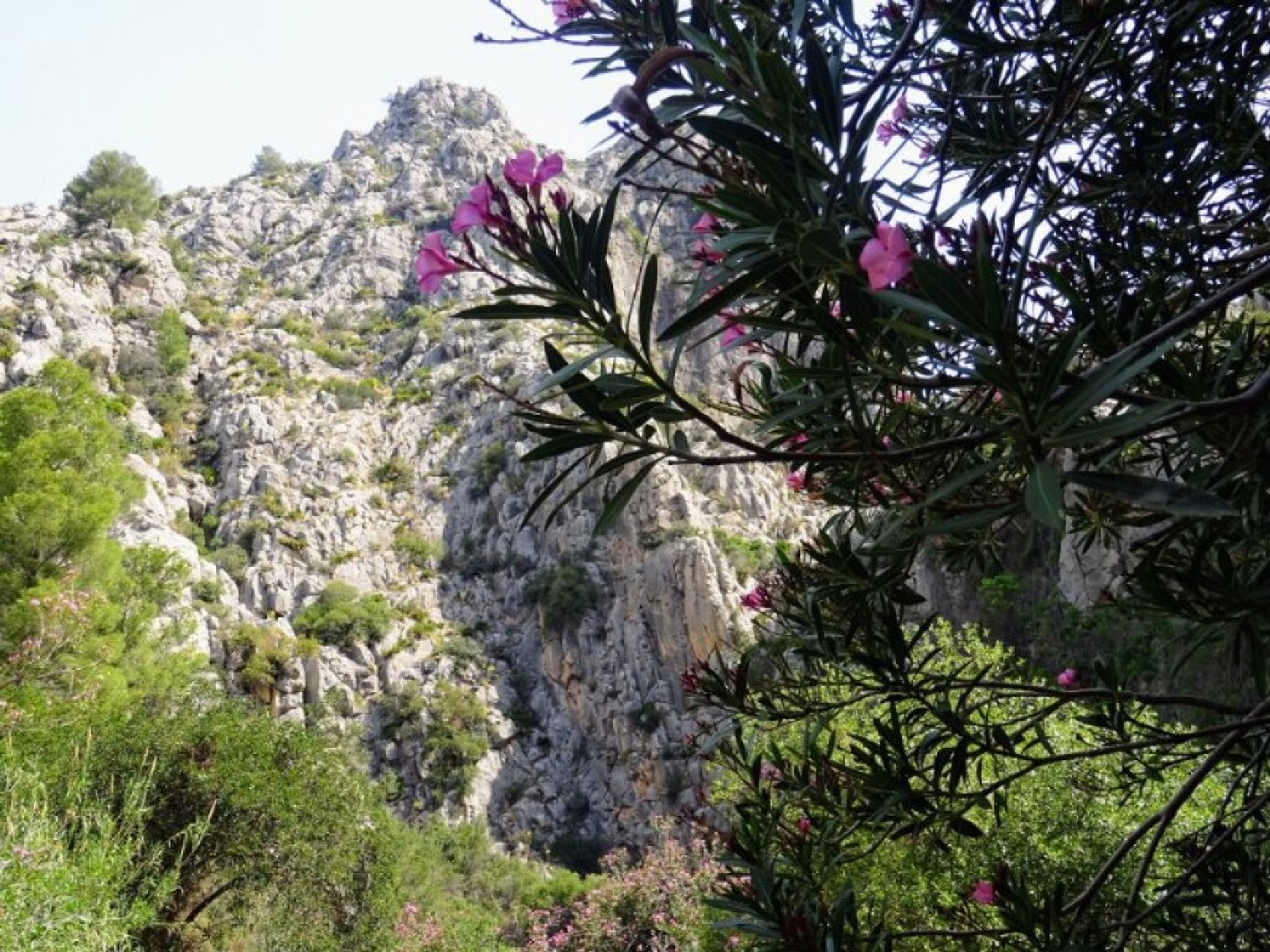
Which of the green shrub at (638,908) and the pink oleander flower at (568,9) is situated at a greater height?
the pink oleander flower at (568,9)

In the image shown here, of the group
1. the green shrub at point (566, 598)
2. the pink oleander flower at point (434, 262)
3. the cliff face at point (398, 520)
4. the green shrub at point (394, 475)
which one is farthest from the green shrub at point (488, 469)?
the pink oleander flower at point (434, 262)

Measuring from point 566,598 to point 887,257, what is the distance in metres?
18.3

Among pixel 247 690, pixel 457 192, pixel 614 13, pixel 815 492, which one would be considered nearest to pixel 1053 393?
pixel 815 492

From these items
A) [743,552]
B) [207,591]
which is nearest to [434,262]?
[207,591]

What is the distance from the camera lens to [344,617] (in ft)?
55.3

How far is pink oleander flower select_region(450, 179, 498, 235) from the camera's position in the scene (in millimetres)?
698

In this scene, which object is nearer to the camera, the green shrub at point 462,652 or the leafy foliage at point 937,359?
the leafy foliage at point 937,359

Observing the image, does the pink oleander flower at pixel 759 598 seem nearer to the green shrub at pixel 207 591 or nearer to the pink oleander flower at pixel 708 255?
the pink oleander flower at pixel 708 255

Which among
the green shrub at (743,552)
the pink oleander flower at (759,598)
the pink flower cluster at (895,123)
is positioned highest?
the green shrub at (743,552)

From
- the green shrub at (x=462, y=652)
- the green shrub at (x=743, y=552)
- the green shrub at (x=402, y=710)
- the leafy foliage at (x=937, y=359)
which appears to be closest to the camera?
the leafy foliage at (x=937, y=359)

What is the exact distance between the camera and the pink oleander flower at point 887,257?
55 cm

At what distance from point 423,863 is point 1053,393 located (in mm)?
11767

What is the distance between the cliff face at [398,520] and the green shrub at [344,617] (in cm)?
28

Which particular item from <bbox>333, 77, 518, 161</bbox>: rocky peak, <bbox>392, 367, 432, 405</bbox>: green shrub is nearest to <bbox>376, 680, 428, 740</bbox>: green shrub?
<bbox>392, 367, 432, 405</bbox>: green shrub
